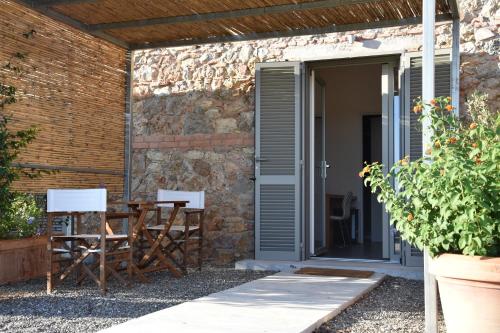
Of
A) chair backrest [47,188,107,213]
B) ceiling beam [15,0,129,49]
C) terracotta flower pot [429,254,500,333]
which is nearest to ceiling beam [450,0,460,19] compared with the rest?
terracotta flower pot [429,254,500,333]

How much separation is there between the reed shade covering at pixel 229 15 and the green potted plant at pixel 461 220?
85.0 inches

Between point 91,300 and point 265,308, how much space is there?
1.29 meters

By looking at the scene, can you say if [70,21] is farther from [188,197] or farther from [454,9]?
[454,9]

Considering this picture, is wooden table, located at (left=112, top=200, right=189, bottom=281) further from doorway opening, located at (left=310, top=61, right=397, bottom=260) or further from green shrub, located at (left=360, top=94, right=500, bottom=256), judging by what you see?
doorway opening, located at (left=310, top=61, right=397, bottom=260)

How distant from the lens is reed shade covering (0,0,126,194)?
17.3ft

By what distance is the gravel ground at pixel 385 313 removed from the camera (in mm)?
3652

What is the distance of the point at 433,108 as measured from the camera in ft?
10.9

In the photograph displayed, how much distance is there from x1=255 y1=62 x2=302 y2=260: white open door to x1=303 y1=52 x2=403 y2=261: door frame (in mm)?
142

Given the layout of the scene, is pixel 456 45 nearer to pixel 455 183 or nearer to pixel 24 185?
pixel 455 183

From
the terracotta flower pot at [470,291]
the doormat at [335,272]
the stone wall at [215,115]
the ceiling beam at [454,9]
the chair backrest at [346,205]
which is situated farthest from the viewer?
the chair backrest at [346,205]

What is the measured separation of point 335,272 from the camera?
562 centimetres

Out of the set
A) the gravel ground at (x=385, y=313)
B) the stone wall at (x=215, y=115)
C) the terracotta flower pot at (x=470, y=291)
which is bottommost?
the gravel ground at (x=385, y=313)

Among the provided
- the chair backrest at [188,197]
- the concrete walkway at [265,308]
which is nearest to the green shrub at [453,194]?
the concrete walkway at [265,308]

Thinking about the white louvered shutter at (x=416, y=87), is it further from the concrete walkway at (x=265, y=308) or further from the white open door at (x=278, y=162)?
the concrete walkway at (x=265, y=308)
